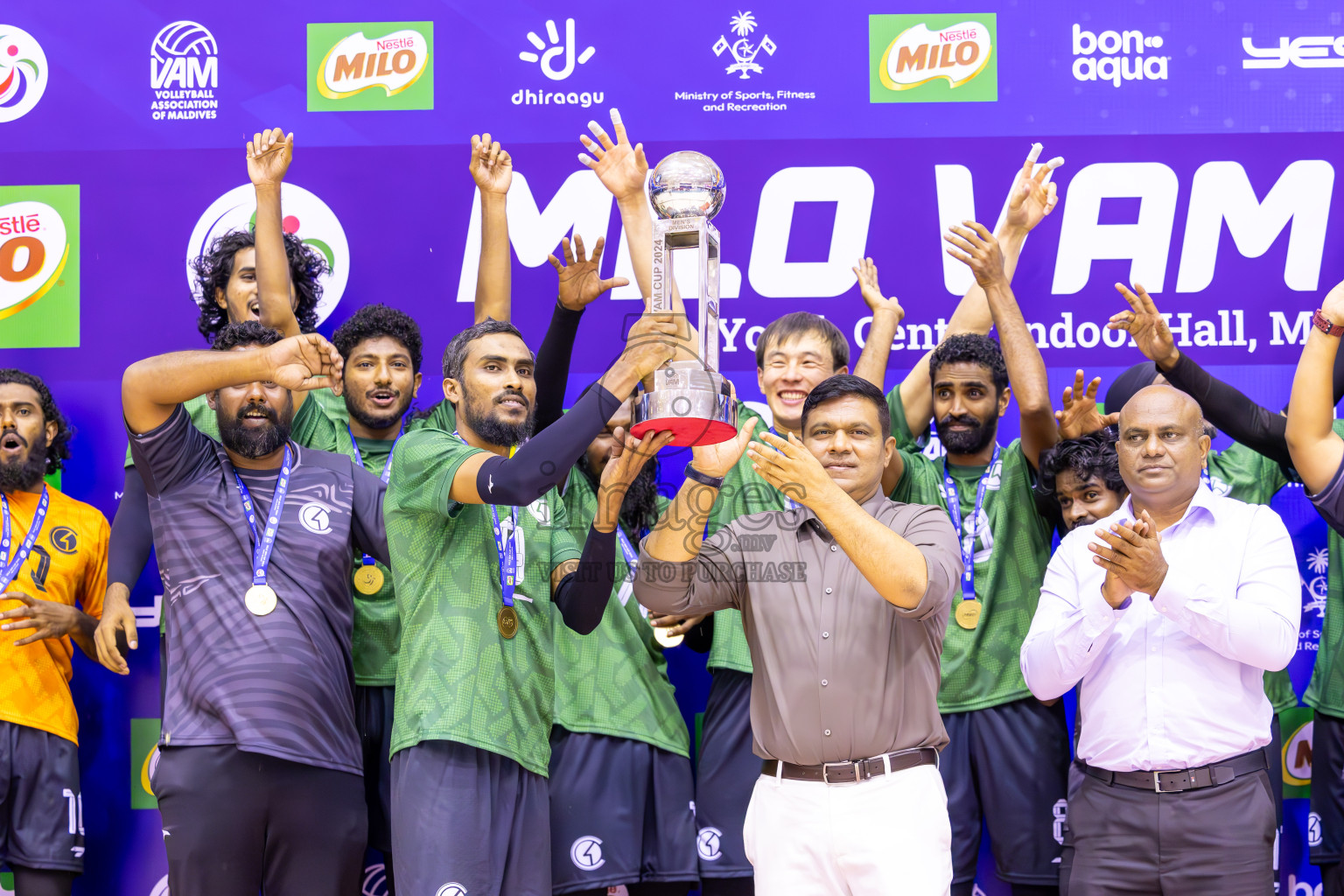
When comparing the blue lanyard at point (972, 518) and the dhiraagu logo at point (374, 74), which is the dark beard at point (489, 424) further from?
the dhiraagu logo at point (374, 74)

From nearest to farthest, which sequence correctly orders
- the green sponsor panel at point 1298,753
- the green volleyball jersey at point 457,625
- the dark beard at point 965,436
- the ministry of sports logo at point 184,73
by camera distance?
the green volleyball jersey at point 457,625, the dark beard at point 965,436, the green sponsor panel at point 1298,753, the ministry of sports logo at point 184,73

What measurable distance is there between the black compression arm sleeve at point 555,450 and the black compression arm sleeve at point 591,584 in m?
0.25

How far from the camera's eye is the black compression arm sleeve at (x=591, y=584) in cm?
308

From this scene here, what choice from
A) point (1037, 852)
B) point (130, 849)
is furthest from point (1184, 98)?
point (130, 849)

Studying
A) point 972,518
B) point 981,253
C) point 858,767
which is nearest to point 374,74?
point 981,253

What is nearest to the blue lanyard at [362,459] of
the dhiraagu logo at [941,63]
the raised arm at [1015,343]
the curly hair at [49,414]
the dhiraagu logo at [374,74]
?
the curly hair at [49,414]

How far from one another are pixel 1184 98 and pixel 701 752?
3.15 metres

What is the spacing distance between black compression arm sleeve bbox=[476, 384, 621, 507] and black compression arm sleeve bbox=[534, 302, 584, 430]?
3.53 ft

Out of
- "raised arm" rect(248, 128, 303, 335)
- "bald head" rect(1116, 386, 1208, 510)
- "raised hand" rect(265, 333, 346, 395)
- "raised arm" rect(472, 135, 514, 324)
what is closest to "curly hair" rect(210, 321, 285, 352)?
"raised arm" rect(248, 128, 303, 335)

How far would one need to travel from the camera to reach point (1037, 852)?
12.5ft

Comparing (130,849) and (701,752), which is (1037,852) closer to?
(701,752)

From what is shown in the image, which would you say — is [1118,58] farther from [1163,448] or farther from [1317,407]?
[1163,448]

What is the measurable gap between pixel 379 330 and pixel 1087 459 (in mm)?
2362

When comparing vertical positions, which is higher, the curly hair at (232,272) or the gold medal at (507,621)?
the curly hair at (232,272)
